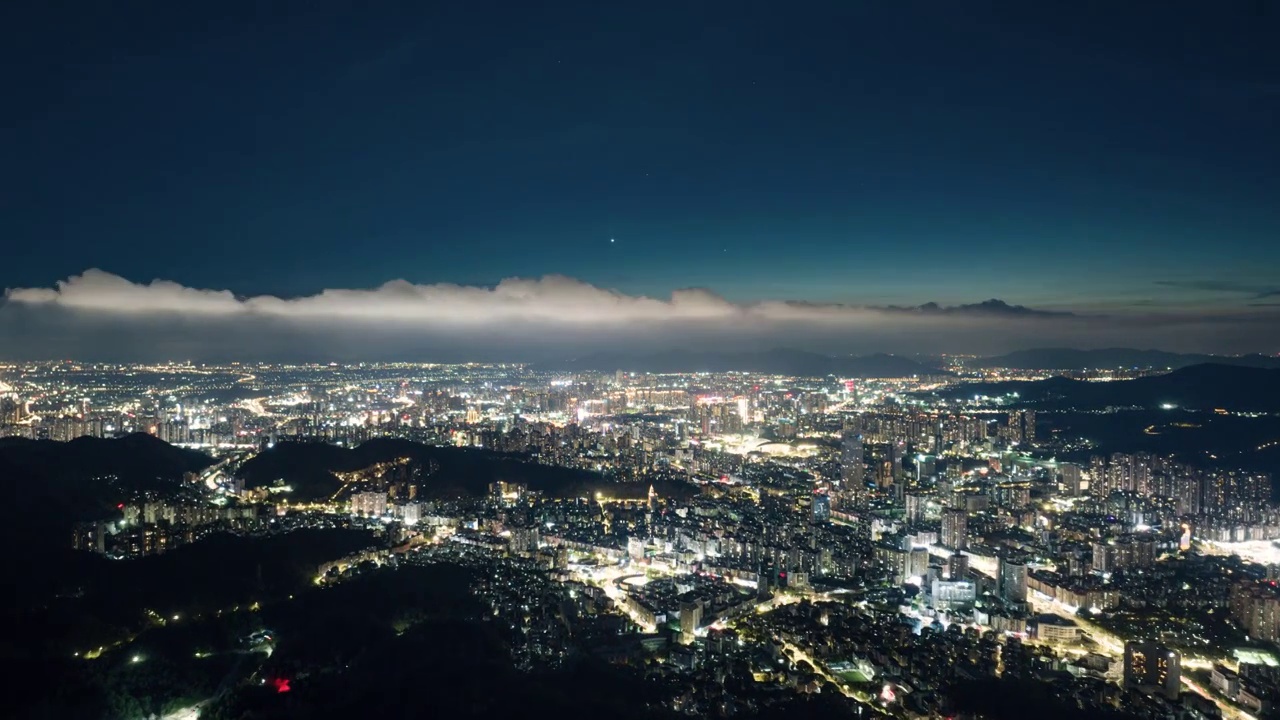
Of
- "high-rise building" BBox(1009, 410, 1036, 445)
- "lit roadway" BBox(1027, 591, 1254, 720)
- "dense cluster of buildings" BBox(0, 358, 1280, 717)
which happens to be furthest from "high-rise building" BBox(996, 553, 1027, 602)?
"high-rise building" BBox(1009, 410, 1036, 445)

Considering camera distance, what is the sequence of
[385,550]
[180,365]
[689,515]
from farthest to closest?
[180,365] → [689,515] → [385,550]

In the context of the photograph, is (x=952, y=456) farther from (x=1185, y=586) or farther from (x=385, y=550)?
(x=385, y=550)

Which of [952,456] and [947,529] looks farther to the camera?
[952,456]

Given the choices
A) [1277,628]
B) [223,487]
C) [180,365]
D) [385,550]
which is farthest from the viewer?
[180,365]

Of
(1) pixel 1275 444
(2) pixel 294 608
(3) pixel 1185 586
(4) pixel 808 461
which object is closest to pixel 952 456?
(4) pixel 808 461

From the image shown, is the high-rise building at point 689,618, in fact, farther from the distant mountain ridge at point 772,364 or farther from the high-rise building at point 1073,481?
the distant mountain ridge at point 772,364

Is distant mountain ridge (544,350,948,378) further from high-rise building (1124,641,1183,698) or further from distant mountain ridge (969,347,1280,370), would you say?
high-rise building (1124,641,1183,698)
